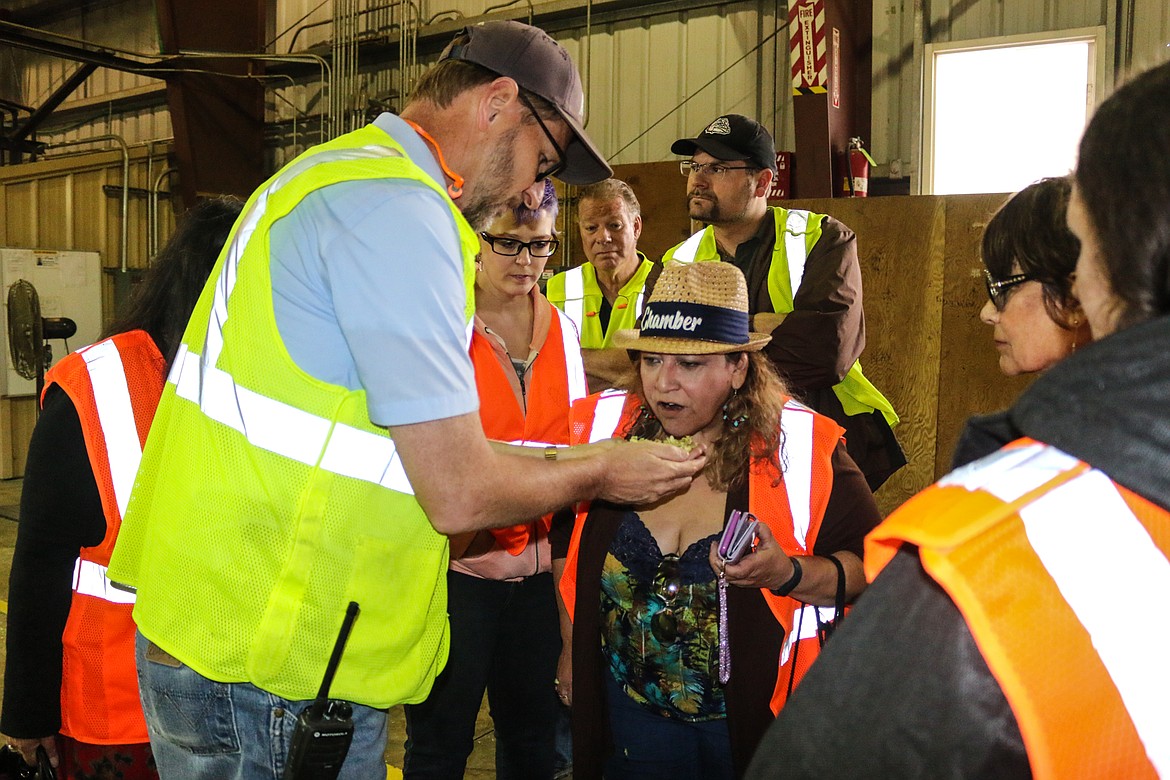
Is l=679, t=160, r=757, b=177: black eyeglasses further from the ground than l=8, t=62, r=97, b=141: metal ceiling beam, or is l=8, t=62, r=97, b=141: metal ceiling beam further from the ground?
l=8, t=62, r=97, b=141: metal ceiling beam

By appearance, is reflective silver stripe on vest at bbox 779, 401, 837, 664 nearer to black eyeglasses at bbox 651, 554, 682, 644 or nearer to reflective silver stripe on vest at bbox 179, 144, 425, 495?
black eyeglasses at bbox 651, 554, 682, 644

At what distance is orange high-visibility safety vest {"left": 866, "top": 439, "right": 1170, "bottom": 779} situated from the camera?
0.66 meters

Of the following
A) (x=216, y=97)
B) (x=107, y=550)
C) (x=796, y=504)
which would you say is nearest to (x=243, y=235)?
(x=107, y=550)

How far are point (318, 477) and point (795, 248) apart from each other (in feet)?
7.92

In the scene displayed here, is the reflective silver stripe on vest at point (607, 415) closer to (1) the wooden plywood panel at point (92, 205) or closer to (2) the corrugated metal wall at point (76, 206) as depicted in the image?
(2) the corrugated metal wall at point (76, 206)

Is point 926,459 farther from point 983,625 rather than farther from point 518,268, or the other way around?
point 983,625

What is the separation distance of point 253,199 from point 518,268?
1.59 m

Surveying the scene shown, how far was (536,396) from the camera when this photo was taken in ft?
10.2

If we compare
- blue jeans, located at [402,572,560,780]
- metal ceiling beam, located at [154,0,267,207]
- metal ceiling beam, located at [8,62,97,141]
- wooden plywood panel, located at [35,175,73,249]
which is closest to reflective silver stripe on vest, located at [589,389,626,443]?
blue jeans, located at [402,572,560,780]

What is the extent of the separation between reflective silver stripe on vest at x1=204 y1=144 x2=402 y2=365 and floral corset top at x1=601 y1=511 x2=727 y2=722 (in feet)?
4.05

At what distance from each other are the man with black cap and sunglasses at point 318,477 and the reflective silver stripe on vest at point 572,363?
1518 mm

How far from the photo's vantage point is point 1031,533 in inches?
26.7

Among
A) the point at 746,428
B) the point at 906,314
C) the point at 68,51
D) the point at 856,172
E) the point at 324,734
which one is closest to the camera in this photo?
the point at 324,734

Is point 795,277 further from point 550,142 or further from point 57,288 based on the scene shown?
point 57,288
